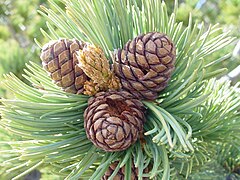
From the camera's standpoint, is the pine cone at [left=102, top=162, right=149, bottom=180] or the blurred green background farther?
the blurred green background

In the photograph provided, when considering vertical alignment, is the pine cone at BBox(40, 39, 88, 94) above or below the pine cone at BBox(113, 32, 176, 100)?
above

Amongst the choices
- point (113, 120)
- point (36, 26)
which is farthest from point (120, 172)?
point (36, 26)

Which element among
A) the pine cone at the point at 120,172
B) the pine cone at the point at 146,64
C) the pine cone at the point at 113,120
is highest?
the pine cone at the point at 146,64

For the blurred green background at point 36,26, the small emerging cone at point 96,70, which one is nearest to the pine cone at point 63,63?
the small emerging cone at point 96,70

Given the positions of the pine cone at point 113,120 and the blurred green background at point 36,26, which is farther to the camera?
the blurred green background at point 36,26

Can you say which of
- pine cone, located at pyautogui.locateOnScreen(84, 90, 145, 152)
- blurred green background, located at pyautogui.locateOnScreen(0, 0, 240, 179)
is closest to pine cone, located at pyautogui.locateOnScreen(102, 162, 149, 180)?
pine cone, located at pyautogui.locateOnScreen(84, 90, 145, 152)

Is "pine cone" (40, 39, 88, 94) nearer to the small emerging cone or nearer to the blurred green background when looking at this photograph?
the small emerging cone

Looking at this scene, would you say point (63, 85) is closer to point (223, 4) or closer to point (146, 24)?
point (146, 24)

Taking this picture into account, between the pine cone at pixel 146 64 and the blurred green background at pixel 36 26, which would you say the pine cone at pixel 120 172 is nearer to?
the pine cone at pixel 146 64
